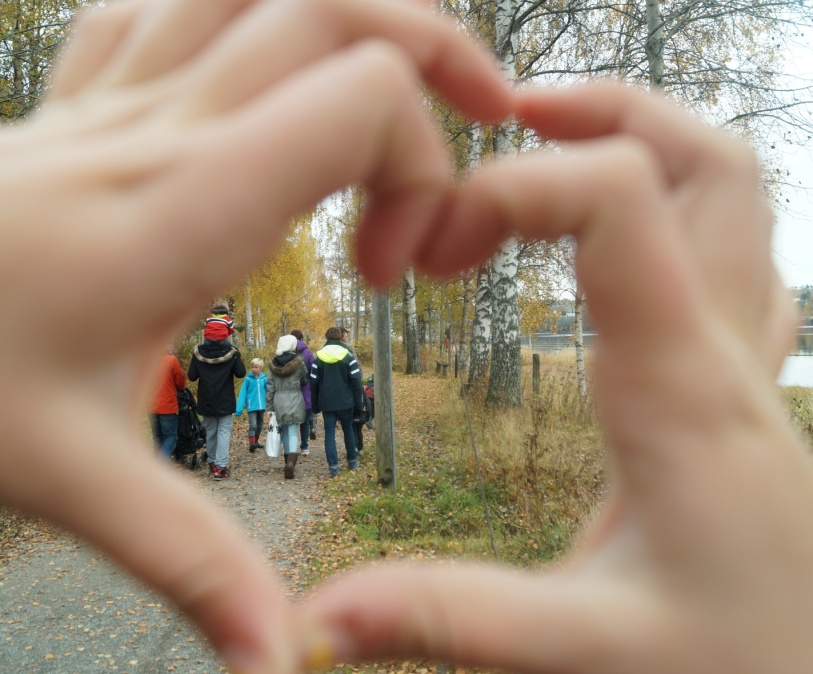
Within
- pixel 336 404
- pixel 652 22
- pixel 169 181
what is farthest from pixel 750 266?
→ pixel 652 22

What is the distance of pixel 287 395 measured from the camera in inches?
316

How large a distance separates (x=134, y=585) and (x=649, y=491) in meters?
3.66

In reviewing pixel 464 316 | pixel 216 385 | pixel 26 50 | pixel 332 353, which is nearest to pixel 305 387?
pixel 332 353

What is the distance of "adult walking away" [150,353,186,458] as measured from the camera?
23.4ft

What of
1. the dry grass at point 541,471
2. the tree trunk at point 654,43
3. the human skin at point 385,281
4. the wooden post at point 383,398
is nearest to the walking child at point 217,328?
the wooden post at point 383,398

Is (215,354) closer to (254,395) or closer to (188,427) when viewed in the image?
(188,427)

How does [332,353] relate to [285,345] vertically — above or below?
below

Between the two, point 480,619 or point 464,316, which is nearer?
point 480,619

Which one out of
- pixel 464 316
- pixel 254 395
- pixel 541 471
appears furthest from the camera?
pixel 464 316

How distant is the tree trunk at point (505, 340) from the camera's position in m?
9.87

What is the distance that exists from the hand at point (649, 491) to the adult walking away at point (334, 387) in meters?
7.33

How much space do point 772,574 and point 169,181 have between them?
0.58 metres

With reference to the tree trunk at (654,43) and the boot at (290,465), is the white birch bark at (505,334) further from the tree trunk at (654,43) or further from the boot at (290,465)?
the boot at (290,465)

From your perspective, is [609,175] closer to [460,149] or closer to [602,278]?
[602,278]
